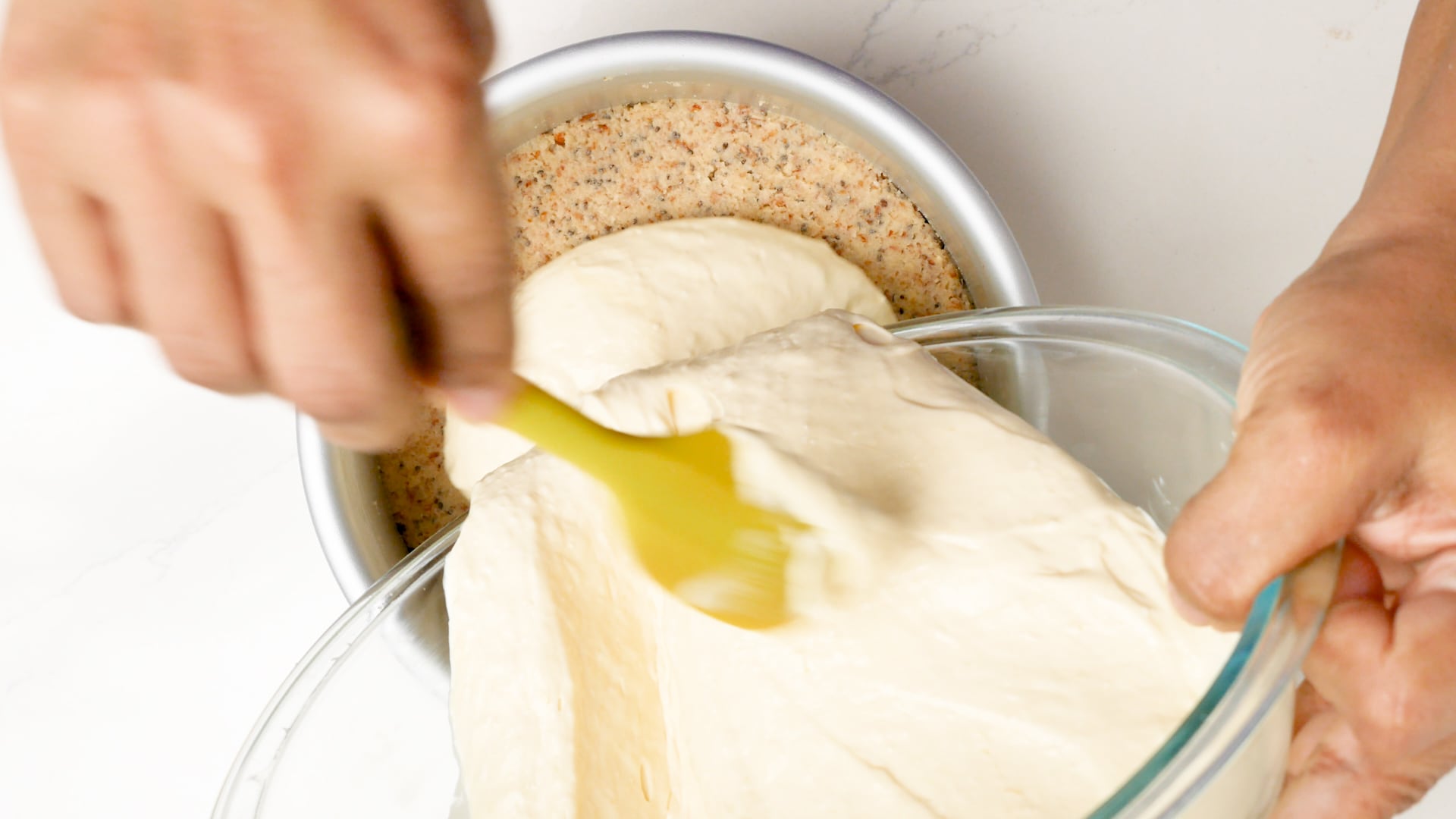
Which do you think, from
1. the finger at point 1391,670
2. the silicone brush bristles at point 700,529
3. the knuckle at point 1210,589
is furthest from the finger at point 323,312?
the finger at point 1391,670

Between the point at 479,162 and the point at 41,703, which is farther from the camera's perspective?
the point at 41,703

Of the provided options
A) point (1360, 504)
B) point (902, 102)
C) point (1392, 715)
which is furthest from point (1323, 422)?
point (902, 102)

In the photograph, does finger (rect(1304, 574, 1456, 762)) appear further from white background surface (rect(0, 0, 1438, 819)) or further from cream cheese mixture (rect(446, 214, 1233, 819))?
white background surface (rect(0, 0, 1438, 819))

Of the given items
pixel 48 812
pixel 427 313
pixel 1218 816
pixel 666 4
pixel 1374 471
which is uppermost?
pixel 666 4

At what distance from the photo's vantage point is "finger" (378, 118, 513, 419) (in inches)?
10.1

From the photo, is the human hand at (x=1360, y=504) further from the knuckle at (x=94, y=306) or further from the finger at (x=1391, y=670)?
the knuckle at (x=94, y=306)

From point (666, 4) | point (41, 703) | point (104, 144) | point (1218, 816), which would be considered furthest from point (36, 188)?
point (41, 703)

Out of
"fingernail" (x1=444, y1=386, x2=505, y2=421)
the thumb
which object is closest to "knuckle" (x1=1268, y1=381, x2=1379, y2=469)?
the thumb

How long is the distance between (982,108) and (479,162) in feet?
2.45

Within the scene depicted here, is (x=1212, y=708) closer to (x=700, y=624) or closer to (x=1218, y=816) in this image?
(x=1218, y=816)

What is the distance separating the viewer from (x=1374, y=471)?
439 mm

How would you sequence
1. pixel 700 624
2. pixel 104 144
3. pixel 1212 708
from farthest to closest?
1. pixel 700 624
2. pixel 1212 708
3. pixel 104 144

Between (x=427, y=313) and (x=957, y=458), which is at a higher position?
(x=427, y=313)

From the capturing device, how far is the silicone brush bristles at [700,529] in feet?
1.60
